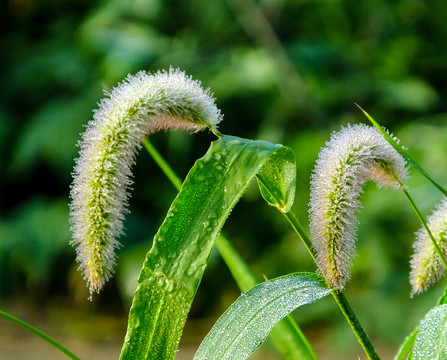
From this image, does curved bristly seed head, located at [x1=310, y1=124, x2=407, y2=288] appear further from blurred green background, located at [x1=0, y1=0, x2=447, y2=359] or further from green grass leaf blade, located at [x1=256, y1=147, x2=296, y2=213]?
blurred green background, located at [x1=0, y1=0, x2=447, y2=359]

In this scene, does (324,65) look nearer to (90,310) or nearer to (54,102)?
(54,102)

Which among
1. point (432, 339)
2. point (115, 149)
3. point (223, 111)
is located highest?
point (223, 111)

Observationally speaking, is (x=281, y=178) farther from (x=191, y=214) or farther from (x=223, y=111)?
(x=223, y=111)

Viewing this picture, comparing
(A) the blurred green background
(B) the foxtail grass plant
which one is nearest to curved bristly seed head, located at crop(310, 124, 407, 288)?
(B) the foxtail grass plant

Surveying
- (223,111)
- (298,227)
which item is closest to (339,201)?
(298,227)

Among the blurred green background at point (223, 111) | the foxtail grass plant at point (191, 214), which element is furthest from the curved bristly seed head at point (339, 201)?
the blurred green background at point (223, 111)

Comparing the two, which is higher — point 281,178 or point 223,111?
point 223,111
